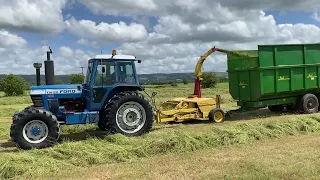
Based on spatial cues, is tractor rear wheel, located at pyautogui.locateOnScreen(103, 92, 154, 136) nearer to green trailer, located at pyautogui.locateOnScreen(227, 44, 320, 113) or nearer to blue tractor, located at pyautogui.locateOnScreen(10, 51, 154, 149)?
blue tractor, located at pyautogui.locateOnScreen(10, 51, 154, 149)

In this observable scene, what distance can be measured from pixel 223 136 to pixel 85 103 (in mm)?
3784

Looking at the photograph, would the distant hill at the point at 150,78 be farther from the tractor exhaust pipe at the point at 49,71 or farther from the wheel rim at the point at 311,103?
the wheel rim at the point at 311,103

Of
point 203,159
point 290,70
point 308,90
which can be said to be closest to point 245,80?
point 290,70

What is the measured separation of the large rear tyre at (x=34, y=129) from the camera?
8469mm

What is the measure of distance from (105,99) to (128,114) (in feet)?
2.36

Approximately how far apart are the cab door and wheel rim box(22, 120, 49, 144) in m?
1.43

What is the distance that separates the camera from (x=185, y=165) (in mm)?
6637

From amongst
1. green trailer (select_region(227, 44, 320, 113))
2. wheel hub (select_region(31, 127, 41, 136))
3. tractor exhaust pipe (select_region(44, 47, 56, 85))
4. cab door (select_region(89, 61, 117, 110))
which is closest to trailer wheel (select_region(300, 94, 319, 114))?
green trailer (select_region(227, 44, 320, 113))

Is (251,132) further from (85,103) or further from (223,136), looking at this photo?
(85,103)

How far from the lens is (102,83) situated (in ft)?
31.9

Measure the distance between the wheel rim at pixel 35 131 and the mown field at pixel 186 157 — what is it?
19.1 inches

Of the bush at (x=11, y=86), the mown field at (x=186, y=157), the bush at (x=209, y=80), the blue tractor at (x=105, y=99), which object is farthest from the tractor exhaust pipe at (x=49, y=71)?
the bush at (x=11, y=86)

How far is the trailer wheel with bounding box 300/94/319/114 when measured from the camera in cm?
1359

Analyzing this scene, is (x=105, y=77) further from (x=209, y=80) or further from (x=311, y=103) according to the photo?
(x=209, y=80)
